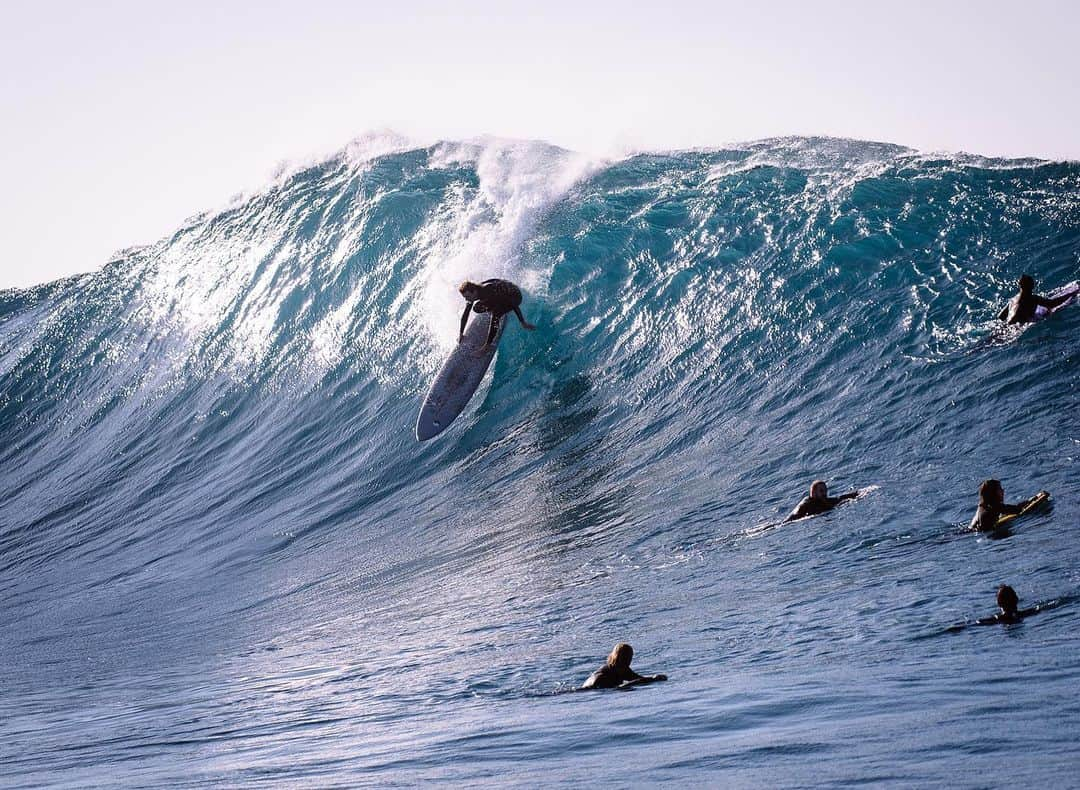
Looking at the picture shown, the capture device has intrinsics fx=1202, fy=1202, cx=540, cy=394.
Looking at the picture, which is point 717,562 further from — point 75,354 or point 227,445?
point 75,354

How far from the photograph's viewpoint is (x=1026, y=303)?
12984mm

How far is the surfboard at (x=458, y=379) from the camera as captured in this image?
16.6 metres

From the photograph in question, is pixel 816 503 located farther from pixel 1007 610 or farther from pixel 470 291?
pixel 470 291

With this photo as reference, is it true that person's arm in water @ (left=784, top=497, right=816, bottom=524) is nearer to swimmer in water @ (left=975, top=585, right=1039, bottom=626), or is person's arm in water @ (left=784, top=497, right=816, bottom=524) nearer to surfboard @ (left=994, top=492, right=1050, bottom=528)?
surfboard @ (left=994, top=492, right=1050, bottom=528)

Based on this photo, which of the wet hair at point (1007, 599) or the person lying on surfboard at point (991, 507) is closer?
the wet hair at point (1007, 599)

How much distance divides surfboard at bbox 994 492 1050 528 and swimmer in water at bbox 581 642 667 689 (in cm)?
300

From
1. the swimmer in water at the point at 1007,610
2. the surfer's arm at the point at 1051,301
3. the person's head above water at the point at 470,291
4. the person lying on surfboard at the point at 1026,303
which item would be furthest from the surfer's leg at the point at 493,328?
the swimmer in water at the point at 1007,610

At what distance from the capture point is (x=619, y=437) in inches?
566

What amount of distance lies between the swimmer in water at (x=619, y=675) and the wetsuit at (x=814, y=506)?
3355 millimetres

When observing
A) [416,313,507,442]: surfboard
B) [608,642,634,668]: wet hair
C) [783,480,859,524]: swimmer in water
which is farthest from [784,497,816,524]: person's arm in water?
[416,313,507,442]: surfboard

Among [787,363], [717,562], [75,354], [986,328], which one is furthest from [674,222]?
[75,354]

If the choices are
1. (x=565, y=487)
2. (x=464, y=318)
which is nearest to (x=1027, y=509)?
(x=565, y=487)

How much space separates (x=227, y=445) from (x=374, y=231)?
577 centimetres

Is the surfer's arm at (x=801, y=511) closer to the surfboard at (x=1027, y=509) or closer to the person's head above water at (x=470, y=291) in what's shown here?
the surfboard at (x=1027, y=509)
